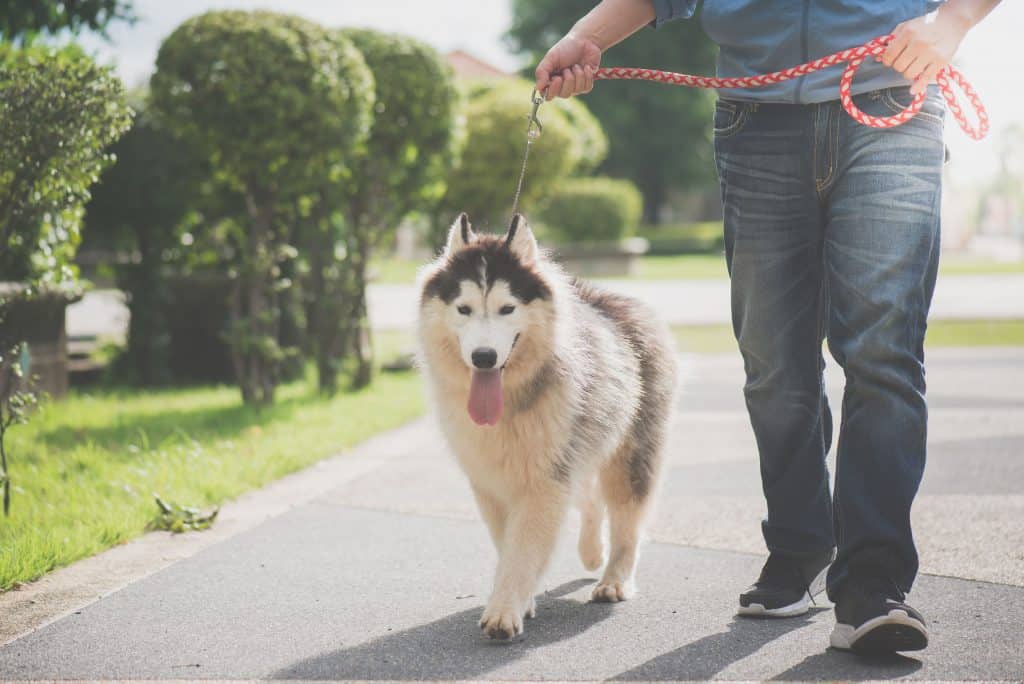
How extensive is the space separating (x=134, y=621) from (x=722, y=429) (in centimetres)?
514

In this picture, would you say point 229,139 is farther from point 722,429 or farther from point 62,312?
point 722,429

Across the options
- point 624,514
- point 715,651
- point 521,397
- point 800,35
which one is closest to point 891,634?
point 715,651

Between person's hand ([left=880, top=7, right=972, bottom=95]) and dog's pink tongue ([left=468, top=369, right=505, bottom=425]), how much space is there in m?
1.61

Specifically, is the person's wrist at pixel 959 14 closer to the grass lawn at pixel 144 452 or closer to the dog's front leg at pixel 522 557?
the dog's front leg at pixel 522 557

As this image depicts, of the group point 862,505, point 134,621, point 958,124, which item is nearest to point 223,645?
point 134,621

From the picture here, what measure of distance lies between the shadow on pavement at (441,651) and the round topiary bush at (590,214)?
100ft

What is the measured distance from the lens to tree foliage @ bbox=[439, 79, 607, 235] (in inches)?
544

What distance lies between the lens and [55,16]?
7223 mm

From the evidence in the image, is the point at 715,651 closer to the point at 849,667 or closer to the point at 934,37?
the point at 849,667

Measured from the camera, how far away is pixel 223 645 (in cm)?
352

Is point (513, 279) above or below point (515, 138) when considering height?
below

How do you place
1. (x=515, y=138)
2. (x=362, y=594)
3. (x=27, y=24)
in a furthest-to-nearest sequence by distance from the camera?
(x=515, y=138)
(x=27, y=24)
(x=362, y=594)

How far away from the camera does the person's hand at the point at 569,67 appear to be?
3.80 m

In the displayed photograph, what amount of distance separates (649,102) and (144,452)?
153 feet
